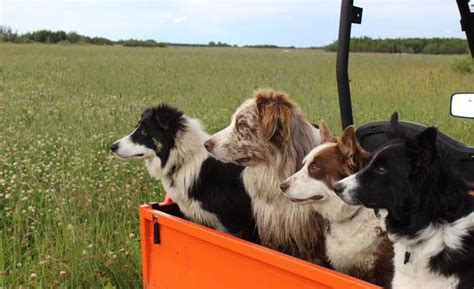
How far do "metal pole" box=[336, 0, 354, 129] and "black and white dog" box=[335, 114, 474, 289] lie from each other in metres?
1.03

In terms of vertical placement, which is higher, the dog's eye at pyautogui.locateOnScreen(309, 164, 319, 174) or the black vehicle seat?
the black vehicle seat

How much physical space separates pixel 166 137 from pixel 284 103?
94cm

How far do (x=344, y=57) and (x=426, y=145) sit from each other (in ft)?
4.03

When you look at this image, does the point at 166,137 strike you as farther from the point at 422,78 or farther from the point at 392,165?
the point at 422,78

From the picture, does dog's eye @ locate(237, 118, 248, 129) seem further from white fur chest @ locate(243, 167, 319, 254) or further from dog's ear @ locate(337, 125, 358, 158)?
dog's ear @ locate(337, 125, 358, 158)

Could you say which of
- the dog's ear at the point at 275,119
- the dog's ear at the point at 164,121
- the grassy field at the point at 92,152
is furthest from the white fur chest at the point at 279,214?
the grassy field at the point at 92,152

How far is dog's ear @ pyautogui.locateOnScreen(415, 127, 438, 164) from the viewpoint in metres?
1.69

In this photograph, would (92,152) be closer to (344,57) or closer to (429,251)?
(344,57)

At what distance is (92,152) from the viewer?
5.52 meters

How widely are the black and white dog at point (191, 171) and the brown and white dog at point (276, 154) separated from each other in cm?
37

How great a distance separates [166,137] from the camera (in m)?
3.46

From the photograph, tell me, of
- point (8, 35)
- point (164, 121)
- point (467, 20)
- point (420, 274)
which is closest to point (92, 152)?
point (164, 121)

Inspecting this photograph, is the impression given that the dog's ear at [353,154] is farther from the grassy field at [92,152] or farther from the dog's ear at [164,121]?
the grassy field at [92,152]

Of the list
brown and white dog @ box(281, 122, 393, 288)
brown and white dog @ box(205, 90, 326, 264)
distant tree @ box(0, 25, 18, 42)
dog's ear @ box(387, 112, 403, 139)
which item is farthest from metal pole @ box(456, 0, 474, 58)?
distant tree @ box(0, 25, 18, 42)
